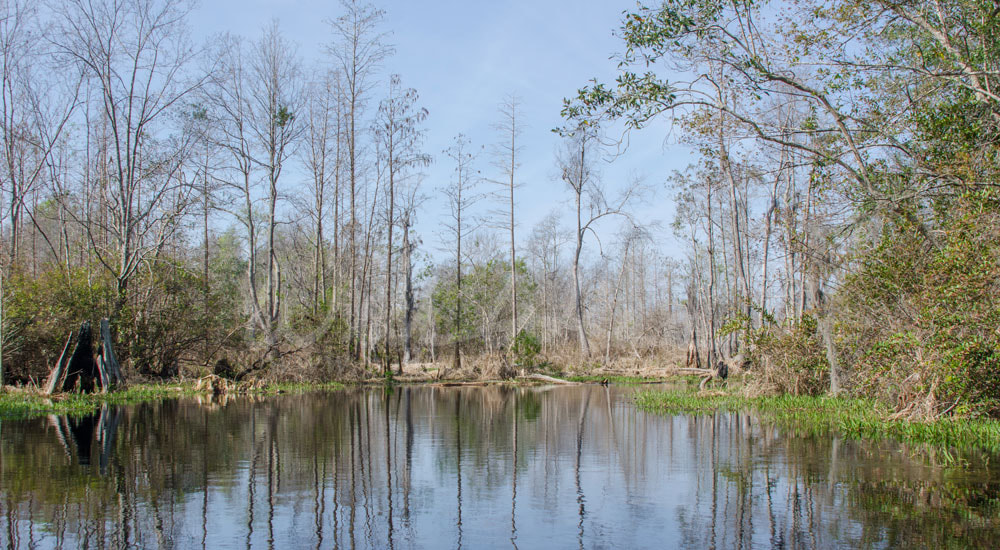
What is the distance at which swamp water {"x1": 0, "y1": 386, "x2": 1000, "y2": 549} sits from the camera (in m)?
5.57

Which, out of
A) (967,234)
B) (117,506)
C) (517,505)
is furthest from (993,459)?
(117,506)

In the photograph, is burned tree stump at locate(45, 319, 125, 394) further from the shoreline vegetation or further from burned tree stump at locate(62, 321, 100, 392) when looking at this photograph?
the shoreline vegetation

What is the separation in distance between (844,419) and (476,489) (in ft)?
A: 24.3

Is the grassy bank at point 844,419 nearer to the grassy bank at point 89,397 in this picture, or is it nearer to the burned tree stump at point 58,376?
the grassy bank at point 89,397

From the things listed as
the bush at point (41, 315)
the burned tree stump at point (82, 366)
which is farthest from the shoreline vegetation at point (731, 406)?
the bush at point (41, 315)

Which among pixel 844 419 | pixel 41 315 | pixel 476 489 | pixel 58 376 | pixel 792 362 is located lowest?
pixel 476 489

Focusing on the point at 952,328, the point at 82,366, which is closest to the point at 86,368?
the point at 82,366

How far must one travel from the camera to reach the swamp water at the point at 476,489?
5570 millimetres

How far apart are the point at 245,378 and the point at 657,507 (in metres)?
21.1

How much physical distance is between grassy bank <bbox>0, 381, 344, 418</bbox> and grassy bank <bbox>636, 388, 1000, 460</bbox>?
12.6 meters

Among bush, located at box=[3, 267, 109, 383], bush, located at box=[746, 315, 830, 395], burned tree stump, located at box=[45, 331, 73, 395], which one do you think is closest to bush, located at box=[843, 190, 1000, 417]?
bush, located at box=[746, 315, 830, 395]

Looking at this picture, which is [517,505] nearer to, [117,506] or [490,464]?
[490,464]

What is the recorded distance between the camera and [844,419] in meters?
11.9

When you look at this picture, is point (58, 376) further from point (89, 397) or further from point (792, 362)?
point (792, 362)
